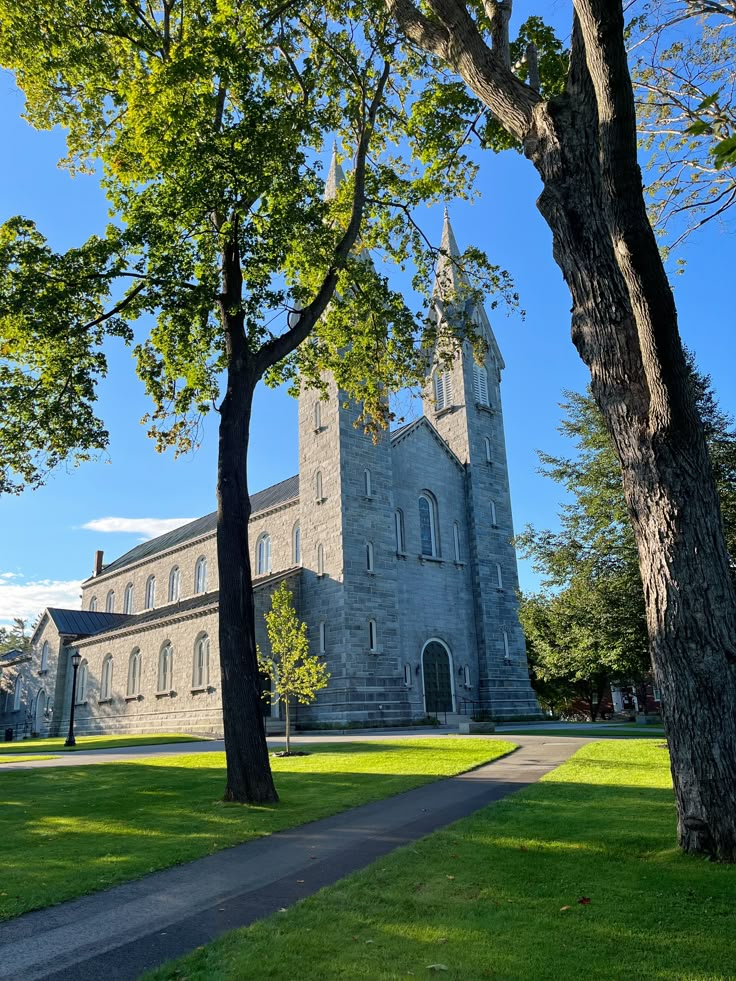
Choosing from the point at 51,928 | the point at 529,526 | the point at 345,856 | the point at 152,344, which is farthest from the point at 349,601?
the point at 51,928

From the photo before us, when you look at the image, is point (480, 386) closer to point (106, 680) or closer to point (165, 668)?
point (165, 668)

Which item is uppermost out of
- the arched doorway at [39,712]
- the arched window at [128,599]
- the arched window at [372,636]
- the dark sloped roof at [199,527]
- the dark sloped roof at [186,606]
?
the dark sloped roof at [199,527]

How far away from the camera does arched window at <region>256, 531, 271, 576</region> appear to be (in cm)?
4003

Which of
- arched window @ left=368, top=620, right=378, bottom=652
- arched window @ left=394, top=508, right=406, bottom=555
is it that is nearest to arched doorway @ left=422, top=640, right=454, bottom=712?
arched window @ left=368, top=620, right=378, bottom=652

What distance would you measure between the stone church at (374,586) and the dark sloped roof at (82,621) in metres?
2.64

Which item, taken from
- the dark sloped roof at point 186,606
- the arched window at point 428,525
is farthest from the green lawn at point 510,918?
the arched window at point 428,525

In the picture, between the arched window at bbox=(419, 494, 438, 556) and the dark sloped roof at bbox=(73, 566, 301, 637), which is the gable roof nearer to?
the arched window at bbox=(419, 494, 438, 556)

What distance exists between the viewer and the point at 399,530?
36.6 m

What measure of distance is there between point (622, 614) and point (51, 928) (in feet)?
58.7

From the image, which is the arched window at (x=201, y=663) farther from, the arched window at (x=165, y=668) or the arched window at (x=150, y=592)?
the arched window at (x=150, y=592)

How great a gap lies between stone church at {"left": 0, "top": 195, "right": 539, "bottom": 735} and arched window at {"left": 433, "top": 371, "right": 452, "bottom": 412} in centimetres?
9

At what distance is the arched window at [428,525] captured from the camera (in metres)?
37.7

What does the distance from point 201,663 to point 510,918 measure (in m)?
31.8

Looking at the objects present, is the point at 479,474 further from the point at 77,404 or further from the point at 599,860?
the point at 599,860
